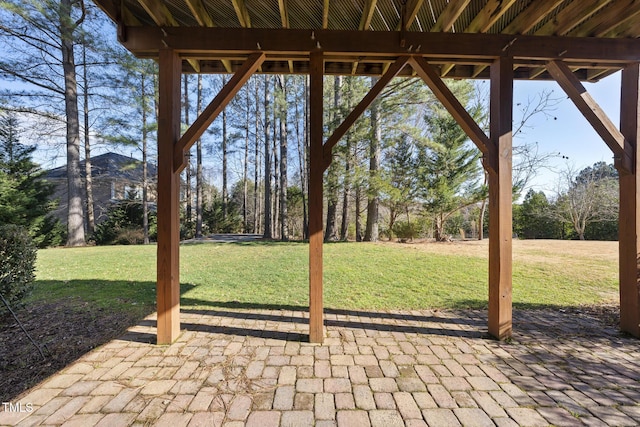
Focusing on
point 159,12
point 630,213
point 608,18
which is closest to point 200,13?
point 159,12

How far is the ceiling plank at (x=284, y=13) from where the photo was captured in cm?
243

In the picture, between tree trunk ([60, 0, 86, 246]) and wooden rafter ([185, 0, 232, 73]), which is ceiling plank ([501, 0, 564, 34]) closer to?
wooden rafter ([185, 0, 232, 73])

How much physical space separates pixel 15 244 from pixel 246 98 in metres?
16.1

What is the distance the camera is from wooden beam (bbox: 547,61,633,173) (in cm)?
279

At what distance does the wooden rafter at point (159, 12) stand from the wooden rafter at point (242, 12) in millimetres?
713

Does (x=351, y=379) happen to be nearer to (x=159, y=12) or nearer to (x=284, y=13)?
(x=284, y=13)

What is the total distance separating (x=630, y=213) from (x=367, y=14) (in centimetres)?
349

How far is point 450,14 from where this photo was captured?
2.58 m

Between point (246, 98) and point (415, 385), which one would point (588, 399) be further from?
point (246, 98)

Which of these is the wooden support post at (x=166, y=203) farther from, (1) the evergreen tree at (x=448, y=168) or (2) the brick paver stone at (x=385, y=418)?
(1) the evergreen tree at (x=448, y=168)

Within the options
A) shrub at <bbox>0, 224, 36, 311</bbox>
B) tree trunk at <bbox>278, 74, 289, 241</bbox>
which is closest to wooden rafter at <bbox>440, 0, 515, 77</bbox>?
shrub at <bbox>0, 224, 36, 311</bbox>

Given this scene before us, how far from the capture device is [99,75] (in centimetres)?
1208

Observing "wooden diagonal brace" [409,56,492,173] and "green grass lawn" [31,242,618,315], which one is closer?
"wooden diagonal brace" [409,56,492,173]

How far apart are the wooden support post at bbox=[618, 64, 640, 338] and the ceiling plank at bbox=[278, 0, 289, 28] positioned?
3784 millimetres
